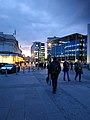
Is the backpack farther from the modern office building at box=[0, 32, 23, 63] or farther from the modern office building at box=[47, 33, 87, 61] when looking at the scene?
the modern office building at box=[47, 33, 87, 61]

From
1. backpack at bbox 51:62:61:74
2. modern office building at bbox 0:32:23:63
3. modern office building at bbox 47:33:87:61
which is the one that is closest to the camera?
backpack at bbox 51:62:61:74

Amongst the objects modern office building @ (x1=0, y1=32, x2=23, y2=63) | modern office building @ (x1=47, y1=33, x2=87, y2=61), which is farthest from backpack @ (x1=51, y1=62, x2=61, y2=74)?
modern office building @ (x1=47, y1=33, x2=87, y2=61)

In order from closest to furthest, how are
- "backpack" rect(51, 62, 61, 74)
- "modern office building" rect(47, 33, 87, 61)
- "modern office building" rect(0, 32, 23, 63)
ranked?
"backpack" rect(51, 62, 61, 74)
"modern office building" rect(0, 32, 23, 63)
"modern office building" rect(47, 33, 87, 61)

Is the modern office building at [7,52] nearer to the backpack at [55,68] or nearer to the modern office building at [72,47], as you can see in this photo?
the backpack at [55,68]

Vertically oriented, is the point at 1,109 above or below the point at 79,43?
below

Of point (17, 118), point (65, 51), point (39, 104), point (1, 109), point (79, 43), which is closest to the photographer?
point (17, 118)

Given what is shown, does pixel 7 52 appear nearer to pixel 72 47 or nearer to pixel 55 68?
pixel 55 68

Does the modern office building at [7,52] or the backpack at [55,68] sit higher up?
the modern office building at [7,52]

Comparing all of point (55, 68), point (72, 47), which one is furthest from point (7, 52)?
point (72, 47)

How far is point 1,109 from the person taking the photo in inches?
353

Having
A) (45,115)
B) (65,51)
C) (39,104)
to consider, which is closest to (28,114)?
(45,115)

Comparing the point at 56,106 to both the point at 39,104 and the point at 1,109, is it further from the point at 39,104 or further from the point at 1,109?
the point at 1,109

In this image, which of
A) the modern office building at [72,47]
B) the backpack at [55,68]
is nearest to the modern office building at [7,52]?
the backpack at [55,68]

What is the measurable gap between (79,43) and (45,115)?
153238mm
